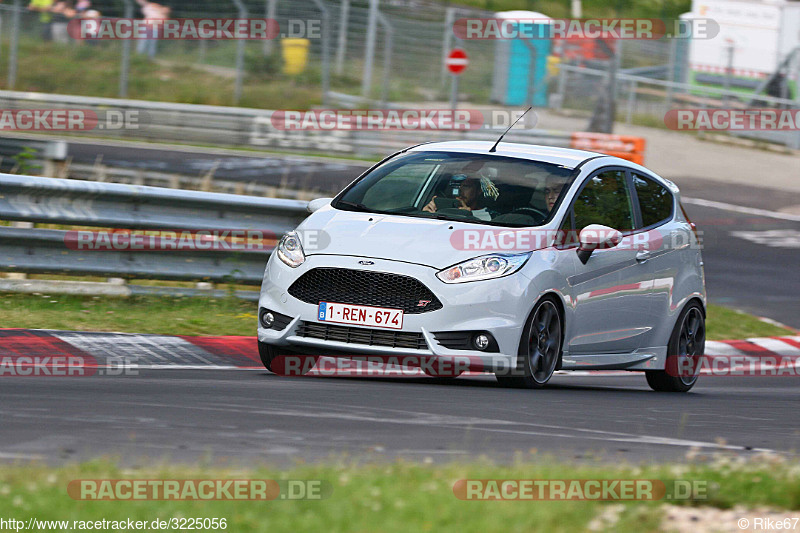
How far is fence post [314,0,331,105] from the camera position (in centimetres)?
2931

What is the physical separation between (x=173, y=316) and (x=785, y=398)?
15.6ft

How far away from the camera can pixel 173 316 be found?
1080 cm

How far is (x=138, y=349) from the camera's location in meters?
9.34

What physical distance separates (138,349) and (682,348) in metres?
4.18

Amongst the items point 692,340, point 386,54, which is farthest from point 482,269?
point 386,54

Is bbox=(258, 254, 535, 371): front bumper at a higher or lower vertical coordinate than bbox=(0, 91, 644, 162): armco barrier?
higher

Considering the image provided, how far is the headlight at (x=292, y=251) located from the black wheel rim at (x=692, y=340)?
3.36m

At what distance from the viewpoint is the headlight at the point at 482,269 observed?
825 cm

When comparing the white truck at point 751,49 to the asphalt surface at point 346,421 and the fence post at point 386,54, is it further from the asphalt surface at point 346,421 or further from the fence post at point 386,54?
the asphalt surface at point 346,421

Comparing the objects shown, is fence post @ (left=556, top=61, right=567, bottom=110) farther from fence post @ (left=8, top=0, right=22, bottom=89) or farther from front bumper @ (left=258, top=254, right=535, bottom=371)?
front bumper @ (left=258, top=254, right=535, bottom=371)

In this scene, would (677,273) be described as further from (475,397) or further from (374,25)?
(374,25)

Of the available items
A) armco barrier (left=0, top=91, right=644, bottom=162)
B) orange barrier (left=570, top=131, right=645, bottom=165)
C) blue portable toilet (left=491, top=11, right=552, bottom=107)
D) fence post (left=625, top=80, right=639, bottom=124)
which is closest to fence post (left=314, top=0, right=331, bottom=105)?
armco barrier (left=0, top=91, right=644, bottom=162)

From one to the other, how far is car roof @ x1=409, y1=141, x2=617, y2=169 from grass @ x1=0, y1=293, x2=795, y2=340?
217 cm

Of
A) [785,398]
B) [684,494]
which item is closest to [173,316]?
[785,398]
